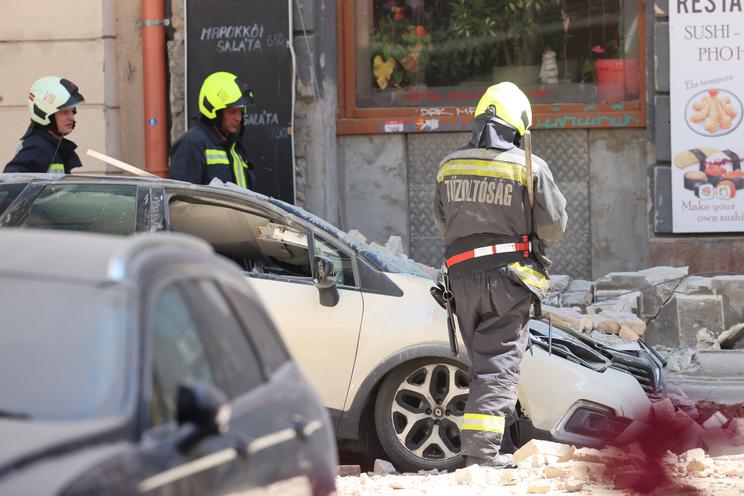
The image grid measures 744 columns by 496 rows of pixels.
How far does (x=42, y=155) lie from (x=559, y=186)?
4.79 meters

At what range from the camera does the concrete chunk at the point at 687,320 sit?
1040cm

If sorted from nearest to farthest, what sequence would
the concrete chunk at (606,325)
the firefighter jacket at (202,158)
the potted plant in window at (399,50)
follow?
1. the firefighter jacket at (202,158)
2. the concrete chunk at (606,325)
3. the potted plant in window at (399,50)

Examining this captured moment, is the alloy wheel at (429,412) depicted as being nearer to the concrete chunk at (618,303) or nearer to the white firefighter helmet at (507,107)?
the white firefighter helmet at (507,107)

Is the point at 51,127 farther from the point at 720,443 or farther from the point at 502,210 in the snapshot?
the point at 720,443

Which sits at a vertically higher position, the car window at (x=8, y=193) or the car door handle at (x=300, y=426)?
the car window at (x=8, y=193)

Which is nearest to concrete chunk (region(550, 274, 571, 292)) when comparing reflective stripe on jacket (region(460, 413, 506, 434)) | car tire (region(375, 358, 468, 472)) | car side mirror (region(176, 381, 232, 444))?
car tire (region(375, 358, 468, 472))

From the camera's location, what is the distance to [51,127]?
898 centimetres

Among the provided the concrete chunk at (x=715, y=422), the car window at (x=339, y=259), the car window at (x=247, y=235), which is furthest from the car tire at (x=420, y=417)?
the concrete chunk at (x=715, y=422)

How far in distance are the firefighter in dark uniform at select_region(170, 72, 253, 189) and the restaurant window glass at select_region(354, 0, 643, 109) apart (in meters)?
3.09

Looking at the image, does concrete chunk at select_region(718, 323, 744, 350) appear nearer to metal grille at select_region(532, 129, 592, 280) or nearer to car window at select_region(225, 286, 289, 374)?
metal grille at select_region(532, 129, 592, 280)

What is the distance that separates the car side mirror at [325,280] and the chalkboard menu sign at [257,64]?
465 cm

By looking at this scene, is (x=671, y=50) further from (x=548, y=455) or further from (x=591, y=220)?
(x=548, y=455)

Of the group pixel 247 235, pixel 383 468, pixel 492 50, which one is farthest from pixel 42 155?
pixel 492 50

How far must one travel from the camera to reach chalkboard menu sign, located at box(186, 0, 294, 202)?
11.5 metres
